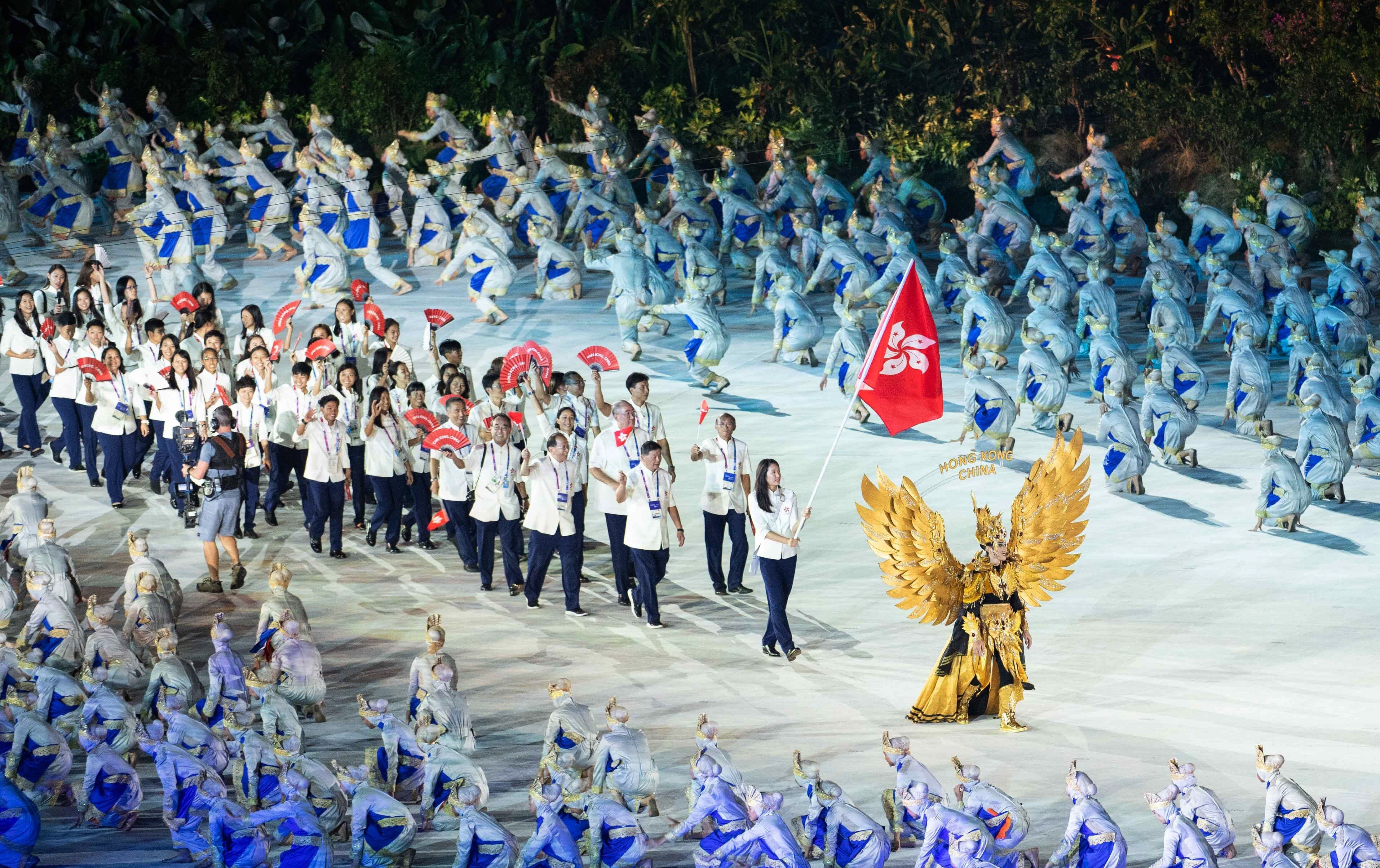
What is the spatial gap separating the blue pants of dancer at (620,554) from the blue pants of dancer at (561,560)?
20cm

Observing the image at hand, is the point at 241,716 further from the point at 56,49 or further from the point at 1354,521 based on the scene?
the point at 56,49

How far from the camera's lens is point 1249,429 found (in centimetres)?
1460

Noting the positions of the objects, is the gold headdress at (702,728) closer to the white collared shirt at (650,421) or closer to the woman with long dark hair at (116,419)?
the white collared shirt at (650,421)

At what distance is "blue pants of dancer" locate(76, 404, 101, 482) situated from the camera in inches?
528

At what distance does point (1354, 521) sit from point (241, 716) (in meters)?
7.49

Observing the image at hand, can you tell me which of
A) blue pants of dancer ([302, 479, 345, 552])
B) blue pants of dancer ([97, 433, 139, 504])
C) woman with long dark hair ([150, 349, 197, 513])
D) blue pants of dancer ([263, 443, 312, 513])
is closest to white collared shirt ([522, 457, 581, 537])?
blue pants of dancer ([302, 479, 345, 552])

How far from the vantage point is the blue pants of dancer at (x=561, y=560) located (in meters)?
11.3

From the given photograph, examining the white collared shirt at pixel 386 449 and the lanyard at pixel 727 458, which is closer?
the lanyard at pixel 727 458

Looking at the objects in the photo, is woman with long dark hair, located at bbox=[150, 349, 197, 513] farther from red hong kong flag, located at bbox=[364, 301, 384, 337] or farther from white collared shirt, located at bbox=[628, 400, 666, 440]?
white collared shirt, located at bbox=[628, 400, 666, 440]

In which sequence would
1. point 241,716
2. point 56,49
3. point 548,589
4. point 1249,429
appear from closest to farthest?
point 241,716 → point 548,589 → point 1249,429 → point 56,49

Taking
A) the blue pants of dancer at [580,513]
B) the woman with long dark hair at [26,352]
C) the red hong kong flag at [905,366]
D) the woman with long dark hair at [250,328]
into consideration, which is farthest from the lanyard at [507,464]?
the woman with long dark hair at [26,352]

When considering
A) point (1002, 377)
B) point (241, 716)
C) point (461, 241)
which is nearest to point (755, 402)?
point (1002, 377)

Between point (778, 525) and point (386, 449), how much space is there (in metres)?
2.86

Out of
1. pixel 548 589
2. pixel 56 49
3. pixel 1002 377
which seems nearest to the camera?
pixel 548 589
